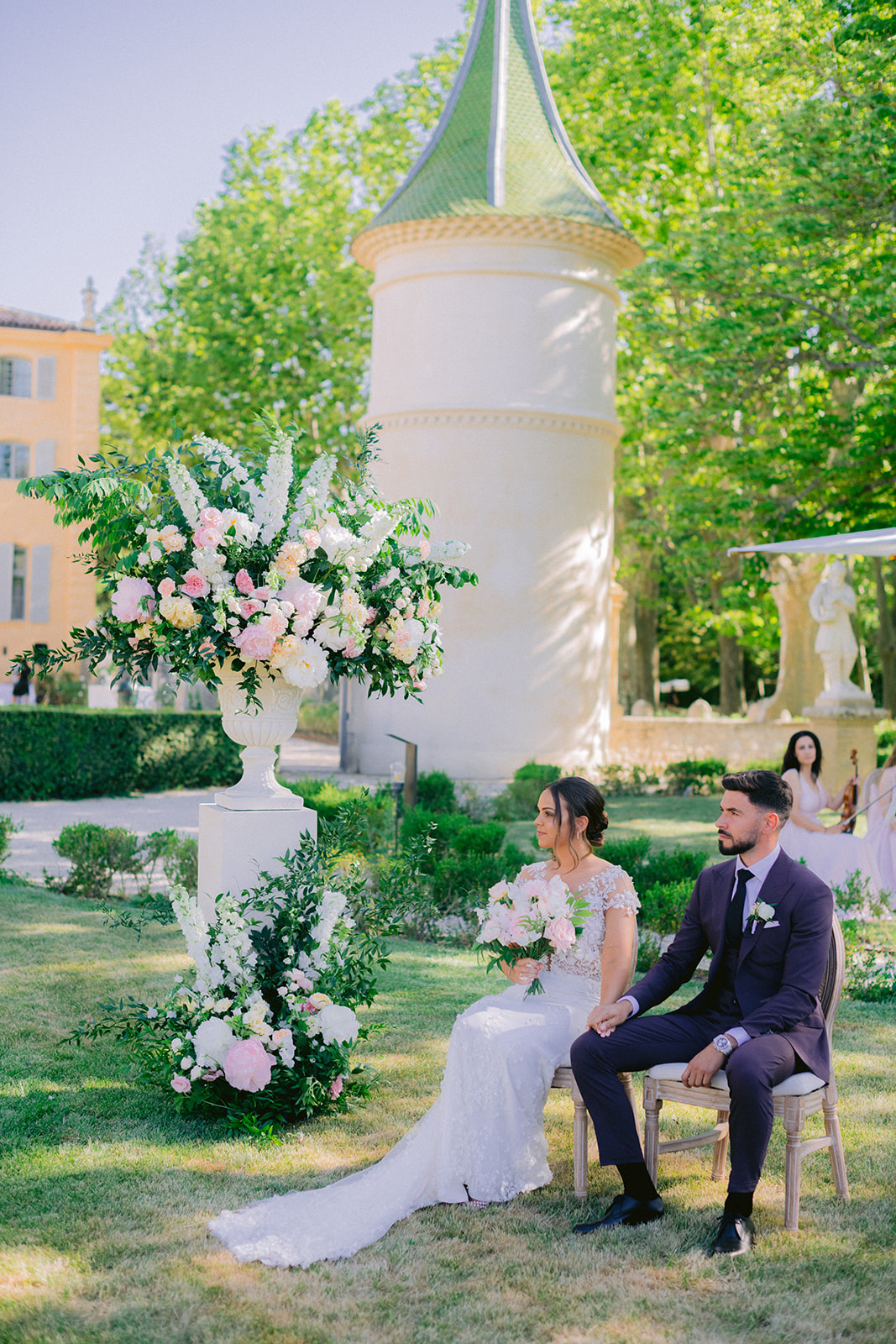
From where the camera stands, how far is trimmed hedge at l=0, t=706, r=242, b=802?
1747 cm

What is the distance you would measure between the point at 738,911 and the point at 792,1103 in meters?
0.70

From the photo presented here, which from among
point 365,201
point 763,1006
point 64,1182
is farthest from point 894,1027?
point 365,201

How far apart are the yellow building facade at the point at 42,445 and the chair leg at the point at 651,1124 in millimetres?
30268

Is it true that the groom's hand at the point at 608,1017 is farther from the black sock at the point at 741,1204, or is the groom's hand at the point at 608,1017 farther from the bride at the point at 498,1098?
the black sock at the point at 741,1204

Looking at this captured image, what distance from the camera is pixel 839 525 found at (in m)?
16.4

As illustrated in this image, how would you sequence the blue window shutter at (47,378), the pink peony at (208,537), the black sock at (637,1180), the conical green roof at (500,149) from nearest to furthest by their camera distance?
the black sock at (637,1180) < the pink peony at (208,537) < the conical green roof at (500,149) < the blue window shutter at (47,378)

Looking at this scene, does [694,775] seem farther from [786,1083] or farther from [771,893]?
[786,1083]

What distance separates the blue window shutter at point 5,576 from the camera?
32.4m

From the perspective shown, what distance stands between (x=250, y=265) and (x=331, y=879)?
74.1 ft

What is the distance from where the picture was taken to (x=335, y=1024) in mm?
5297

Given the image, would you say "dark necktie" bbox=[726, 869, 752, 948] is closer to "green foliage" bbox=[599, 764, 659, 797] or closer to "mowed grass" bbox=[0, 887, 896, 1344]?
"mowed grass" bbox=[0, 887, 896, 1344]

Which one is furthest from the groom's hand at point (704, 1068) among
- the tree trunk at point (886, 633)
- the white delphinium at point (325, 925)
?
the tree trunk at point (886, 633)

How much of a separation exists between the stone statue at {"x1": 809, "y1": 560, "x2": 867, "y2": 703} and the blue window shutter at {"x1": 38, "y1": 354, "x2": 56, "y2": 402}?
23.5 m

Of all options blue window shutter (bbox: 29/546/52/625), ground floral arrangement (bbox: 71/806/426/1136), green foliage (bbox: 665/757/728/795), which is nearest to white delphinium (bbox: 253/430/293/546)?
ground floral arrangement (bbox: 71/806/426/1136)
